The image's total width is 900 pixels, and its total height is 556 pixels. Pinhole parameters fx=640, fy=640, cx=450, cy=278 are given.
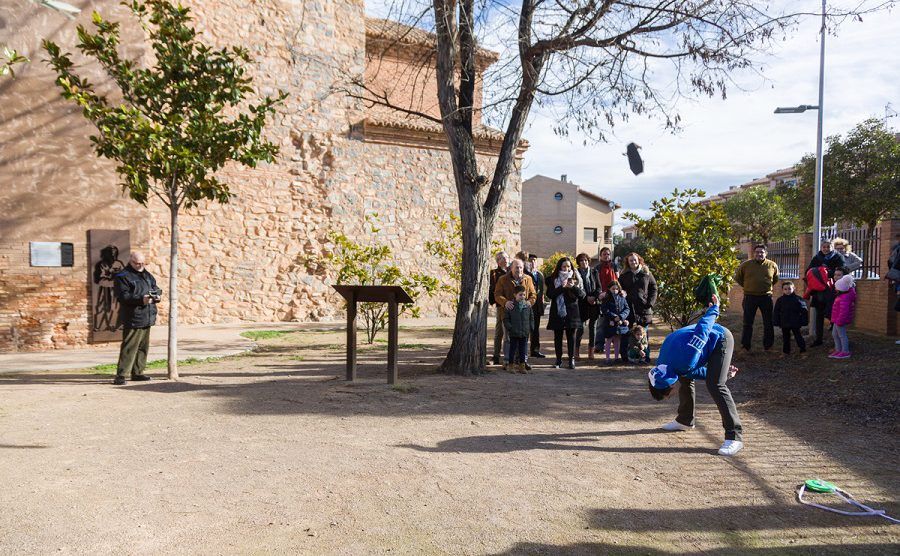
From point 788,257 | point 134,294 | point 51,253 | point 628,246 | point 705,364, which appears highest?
point 628,246

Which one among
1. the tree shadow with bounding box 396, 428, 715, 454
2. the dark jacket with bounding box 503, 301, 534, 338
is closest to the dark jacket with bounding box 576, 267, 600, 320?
the dark jacket with bounding box 503, 301, 534, 338

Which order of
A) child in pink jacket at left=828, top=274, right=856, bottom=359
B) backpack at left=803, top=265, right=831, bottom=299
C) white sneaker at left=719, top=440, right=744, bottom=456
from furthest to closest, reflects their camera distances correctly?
backpack at left=803, top=265, right=831, bottom=299, child in pink jacket at left=828, top=274, right=856, bottom=359, white sneaker at left=719, top=440, right=744, bottom=456

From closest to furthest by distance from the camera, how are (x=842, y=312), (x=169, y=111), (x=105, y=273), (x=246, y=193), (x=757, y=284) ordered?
(x=169, y=111) → (x=842, y=312) → (x=757, y=284) → (x=105, y=273) → (x=246, y=193)

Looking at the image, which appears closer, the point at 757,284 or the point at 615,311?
the point at 615,311

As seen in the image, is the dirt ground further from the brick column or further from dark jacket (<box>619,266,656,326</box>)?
the brick column

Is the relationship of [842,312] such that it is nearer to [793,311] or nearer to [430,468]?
[793,311]

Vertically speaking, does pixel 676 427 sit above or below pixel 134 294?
below

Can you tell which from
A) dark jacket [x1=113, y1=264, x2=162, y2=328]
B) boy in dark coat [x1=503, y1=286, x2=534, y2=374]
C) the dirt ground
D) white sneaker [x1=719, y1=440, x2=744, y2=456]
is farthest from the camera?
boy in dark coat [x1=503, y1=286, x2=534, y2=374]

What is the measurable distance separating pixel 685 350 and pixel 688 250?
653 centimetres

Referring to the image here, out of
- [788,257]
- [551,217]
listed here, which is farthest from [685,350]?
[551,217]

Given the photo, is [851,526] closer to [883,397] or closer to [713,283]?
[713,283]

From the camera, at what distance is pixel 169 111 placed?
8188 millimetres

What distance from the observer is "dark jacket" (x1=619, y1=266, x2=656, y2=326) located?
9891 millimetres

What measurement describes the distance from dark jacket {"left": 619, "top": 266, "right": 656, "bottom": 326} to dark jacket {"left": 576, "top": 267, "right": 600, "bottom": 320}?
1.59ft
